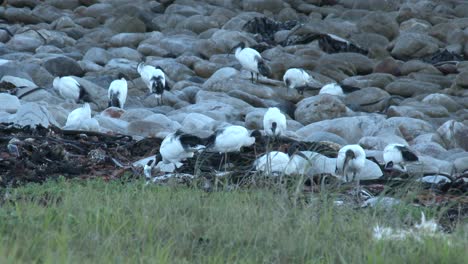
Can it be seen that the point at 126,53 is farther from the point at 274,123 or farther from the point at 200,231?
the point at 200,231

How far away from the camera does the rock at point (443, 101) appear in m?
19.0

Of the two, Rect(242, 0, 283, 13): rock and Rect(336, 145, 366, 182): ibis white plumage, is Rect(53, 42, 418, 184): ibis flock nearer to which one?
Rect(336, 145, 366, 182): ibis white plumage

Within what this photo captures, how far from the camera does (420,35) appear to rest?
25.2 meters

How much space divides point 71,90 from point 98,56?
532 cm

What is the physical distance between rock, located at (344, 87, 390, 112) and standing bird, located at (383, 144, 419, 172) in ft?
24.3

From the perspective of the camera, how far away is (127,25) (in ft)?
88.3

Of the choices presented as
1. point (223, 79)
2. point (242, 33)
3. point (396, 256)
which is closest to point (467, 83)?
point (223, 79)

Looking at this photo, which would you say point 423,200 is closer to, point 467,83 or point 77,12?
point 467,83

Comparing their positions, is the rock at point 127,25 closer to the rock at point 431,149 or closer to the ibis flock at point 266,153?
the ibis flock at point 266,153

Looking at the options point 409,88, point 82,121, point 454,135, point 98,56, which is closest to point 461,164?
point 454,135

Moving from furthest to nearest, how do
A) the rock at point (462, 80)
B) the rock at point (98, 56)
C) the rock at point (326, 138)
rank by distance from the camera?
the rock at point (98, 56)
the rock at point (462, 80)
the rock at point (326, 138)

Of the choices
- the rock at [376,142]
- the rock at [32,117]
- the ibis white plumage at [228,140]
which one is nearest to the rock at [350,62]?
the rock at [376,142]

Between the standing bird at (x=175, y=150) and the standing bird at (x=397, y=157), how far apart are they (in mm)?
2077

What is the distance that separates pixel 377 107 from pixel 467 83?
8.02 ft
